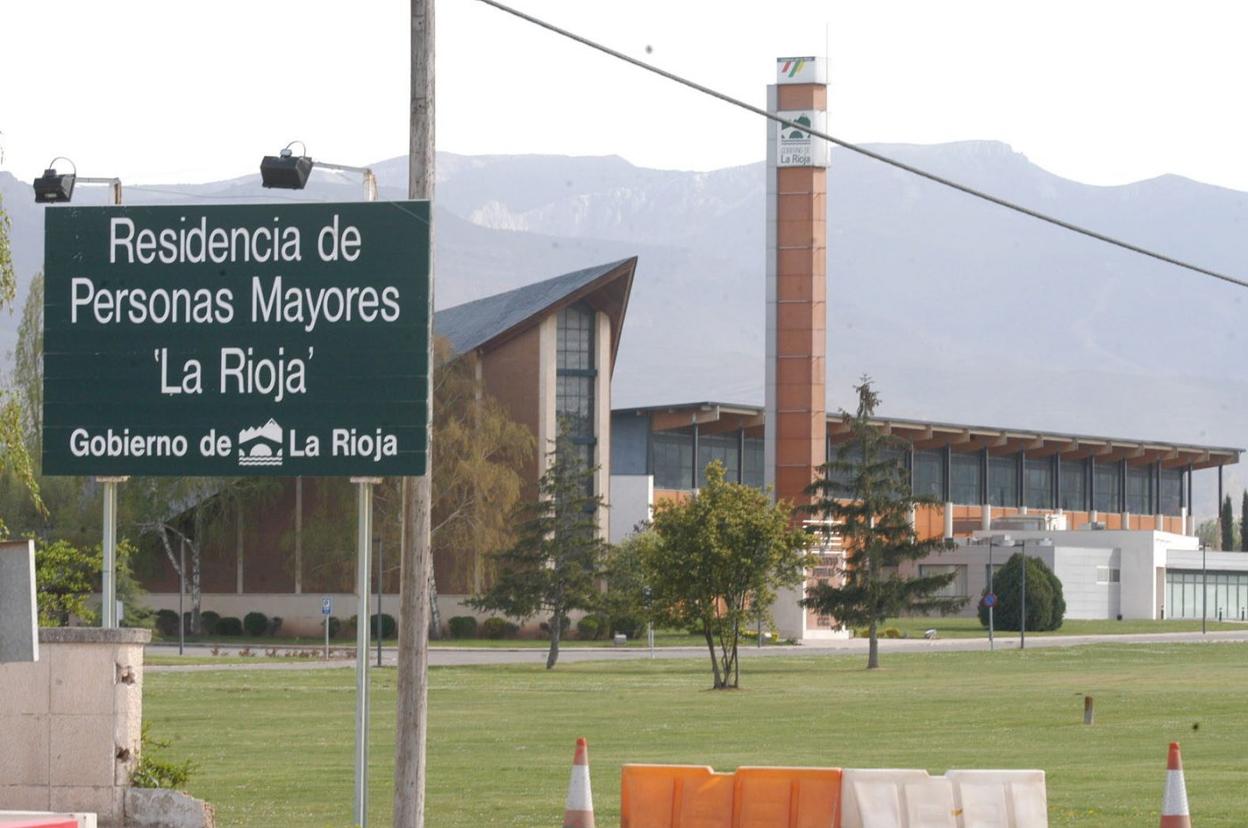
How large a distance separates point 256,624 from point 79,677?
82165mm

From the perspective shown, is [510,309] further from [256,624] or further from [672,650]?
[672,650]

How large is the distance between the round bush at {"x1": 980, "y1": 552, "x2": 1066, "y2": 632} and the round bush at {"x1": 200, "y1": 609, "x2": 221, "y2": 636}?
40499 mm

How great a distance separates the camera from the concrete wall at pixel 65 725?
15195 mm

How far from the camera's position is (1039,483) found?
454 feet

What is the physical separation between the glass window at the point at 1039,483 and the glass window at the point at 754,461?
27.3 meters

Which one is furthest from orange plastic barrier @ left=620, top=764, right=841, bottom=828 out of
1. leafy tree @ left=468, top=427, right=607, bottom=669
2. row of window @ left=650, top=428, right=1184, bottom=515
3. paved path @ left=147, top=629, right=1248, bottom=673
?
row of window @ left=650, top=428, right=1184, bottom=515

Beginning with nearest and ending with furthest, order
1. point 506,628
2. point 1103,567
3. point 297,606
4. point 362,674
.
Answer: point 362,674
point 506,628
point 297,606
point 1103,567

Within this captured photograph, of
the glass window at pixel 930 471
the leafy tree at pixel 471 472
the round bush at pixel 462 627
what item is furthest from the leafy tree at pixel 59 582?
the glass window at pixel 930 471

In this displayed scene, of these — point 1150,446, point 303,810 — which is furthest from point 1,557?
point 1150,446

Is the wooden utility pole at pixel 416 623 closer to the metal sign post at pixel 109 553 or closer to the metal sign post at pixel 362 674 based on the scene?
the metal sign post at pixel 362 674

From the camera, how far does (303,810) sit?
67.3ft

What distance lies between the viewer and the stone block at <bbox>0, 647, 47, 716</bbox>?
1518 cm

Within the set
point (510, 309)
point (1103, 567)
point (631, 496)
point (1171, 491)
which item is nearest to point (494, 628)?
point (510, 309)

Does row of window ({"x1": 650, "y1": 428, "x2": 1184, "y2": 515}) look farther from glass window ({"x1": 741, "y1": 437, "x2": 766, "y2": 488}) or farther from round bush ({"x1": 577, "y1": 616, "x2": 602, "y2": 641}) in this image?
round bush ({"x1": 577, "y1": 616, "x2": 602, "y2": 641})
